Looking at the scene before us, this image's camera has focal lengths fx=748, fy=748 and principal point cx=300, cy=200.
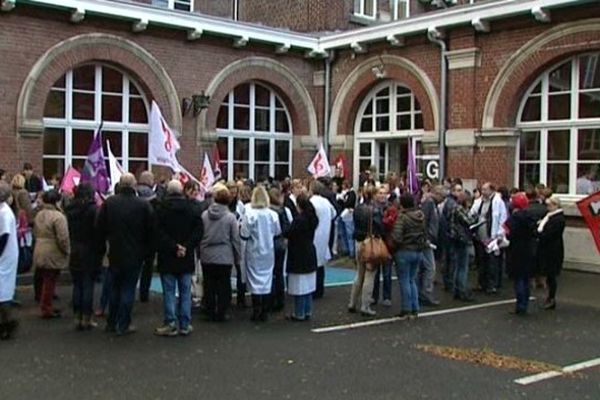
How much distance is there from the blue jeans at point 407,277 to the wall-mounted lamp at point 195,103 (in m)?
9.14

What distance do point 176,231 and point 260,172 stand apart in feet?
37.0

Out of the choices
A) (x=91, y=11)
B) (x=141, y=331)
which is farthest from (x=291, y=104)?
(x=141, y=331)

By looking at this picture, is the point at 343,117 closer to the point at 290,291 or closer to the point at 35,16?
the point at 35,16

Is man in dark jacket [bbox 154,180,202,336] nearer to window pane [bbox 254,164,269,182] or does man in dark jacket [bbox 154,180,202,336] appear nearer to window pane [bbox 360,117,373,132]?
window pane [bbox 254,164,269,182]

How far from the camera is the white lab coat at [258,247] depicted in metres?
9.76

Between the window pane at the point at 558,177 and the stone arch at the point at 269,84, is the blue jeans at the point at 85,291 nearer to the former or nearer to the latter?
the stone arch at the point at 269,84

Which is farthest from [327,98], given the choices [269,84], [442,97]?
[442,97]

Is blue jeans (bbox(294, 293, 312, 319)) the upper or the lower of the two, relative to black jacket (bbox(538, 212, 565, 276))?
lower

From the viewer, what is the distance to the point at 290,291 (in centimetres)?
984

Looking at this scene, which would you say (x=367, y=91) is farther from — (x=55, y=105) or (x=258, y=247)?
(x=258, y=247)

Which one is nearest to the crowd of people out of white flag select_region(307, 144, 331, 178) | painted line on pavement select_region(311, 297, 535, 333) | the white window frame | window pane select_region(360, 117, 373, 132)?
painted line on pavement select_region(311, 297, 535, 333)

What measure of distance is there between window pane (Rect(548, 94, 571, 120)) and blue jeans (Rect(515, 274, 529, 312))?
6.38 meters

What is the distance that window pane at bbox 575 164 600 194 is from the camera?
15.2 meters

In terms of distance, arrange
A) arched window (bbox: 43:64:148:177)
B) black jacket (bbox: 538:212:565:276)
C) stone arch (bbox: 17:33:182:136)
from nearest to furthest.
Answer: black jacket (bbox: 538:212:565:276), stone arch (bbox: 17:33:182:136), arched window (bbox: 43:64:148:177)
